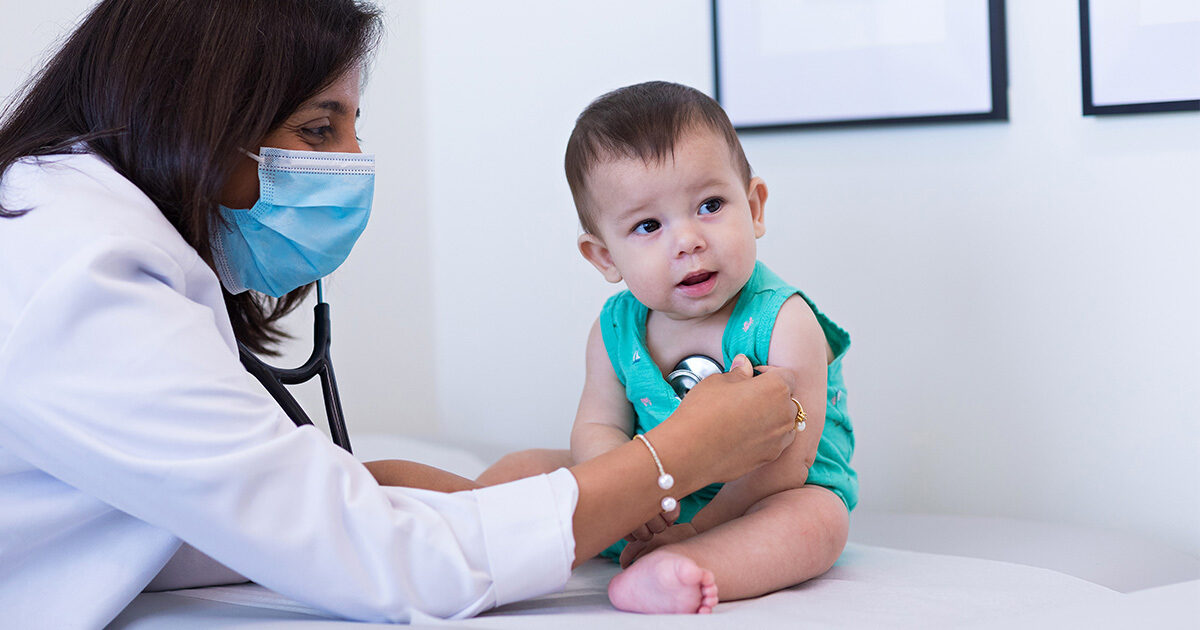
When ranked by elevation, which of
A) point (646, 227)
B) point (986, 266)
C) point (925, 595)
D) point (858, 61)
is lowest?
point (925, 595)

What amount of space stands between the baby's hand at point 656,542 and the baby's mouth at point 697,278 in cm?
32

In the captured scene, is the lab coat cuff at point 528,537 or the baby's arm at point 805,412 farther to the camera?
the baby's arm at point 805,412

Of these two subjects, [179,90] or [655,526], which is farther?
[655,526]

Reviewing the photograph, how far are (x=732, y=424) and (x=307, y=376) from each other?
0.65 meters

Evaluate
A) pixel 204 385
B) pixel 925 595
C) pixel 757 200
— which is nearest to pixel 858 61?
pixel 757 200

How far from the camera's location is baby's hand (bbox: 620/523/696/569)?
1.25 metres

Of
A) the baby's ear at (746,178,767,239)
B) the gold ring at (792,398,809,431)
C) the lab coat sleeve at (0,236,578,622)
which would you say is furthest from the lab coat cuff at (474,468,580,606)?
the baby's ear at (746,178,767,239)

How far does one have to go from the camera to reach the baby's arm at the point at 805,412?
1297 millimetres

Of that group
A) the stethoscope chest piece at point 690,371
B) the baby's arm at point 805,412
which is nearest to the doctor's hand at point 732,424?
the baby's arm at point 805,412

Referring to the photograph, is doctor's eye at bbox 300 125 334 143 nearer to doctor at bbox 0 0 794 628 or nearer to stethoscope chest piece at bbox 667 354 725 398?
doctor at bbox 0 0 794 628

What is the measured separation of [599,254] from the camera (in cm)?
151

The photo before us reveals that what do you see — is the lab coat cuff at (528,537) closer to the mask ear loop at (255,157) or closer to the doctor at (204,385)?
the doctor at (204,385)

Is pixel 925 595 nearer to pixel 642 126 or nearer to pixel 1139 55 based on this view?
pixel 642 126

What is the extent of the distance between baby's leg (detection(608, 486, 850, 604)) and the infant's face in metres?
0.30
